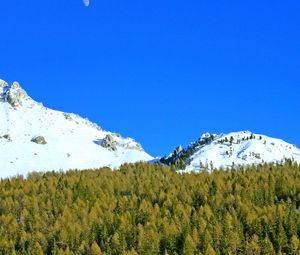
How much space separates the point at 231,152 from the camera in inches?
5005

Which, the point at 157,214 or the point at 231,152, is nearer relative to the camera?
the point at 157,214

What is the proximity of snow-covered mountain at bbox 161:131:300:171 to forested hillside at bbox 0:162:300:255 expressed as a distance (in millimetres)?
21127

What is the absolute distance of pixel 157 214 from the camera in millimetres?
73750

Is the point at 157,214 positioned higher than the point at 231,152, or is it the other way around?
the point at 231,152

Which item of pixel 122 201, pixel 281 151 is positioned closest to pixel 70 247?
pixel 122 201

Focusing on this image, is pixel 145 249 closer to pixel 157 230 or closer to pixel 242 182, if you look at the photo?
pixel 157 230

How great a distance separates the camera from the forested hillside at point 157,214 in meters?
61.8

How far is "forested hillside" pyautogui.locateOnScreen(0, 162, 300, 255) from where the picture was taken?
61.8 m

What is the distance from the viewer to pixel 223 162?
122m

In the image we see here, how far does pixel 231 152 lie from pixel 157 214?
56.5 metres

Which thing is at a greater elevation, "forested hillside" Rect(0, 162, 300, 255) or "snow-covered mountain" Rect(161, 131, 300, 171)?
"snow-covered mountain" Rect(161, 131, 300, 171)

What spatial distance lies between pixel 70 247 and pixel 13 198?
2947 cm

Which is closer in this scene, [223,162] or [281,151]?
[223,162]

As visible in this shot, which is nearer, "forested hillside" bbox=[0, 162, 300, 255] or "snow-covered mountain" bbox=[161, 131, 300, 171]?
"forested hillside" bbox=[0, 162, 300, 255]
